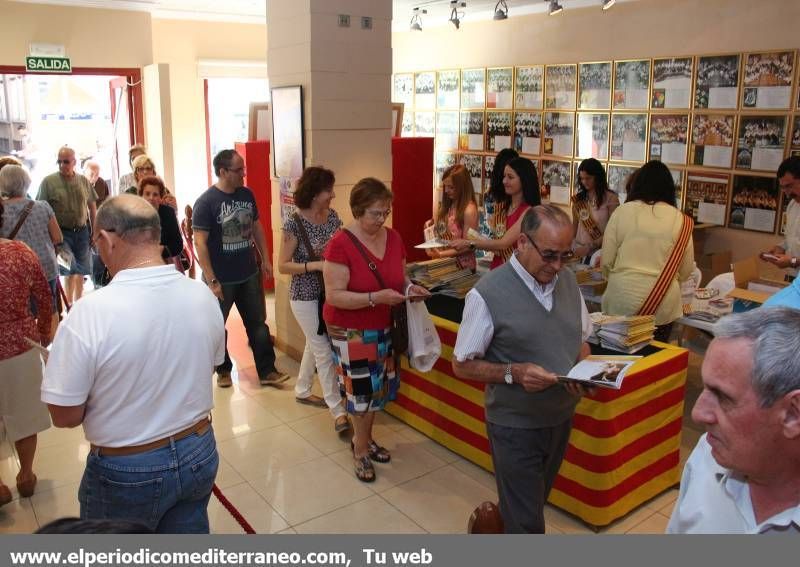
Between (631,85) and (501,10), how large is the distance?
5.53ft

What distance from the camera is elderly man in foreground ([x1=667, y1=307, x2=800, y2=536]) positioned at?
1177 millimetres

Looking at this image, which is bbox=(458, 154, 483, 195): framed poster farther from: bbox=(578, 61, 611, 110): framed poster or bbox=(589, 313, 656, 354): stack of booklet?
bbox=(589, 313, 656, 354): stack of booklet

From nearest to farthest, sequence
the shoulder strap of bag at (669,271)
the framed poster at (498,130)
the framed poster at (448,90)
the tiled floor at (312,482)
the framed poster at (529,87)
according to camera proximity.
A: the tiled floor at (312,482), the shoulder strap of bag at (669,271), the framed poster at (529,87), the framed poster at (498,130), the framed poster at (448,90)

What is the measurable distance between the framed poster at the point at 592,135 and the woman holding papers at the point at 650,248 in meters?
4.17

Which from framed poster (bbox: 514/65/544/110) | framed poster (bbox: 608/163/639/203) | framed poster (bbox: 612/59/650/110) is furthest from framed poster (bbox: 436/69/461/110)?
framed poster (bbox: 608/163/639/203)

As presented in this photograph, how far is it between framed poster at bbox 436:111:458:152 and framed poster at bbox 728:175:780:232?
166 inches

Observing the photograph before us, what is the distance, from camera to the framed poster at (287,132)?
5246 mm

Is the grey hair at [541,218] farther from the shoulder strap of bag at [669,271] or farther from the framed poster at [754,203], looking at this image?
the framed poster at [754,203]

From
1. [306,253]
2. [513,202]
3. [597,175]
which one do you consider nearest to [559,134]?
[597,175]

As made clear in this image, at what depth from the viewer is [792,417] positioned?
46.0 inches

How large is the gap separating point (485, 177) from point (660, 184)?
5797 mm

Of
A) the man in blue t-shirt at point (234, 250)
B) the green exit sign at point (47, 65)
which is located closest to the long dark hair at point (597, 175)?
the man in blue t-shirt at point (234, 250)

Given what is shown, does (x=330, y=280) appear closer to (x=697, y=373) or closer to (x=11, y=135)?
(x=697, y=373)
